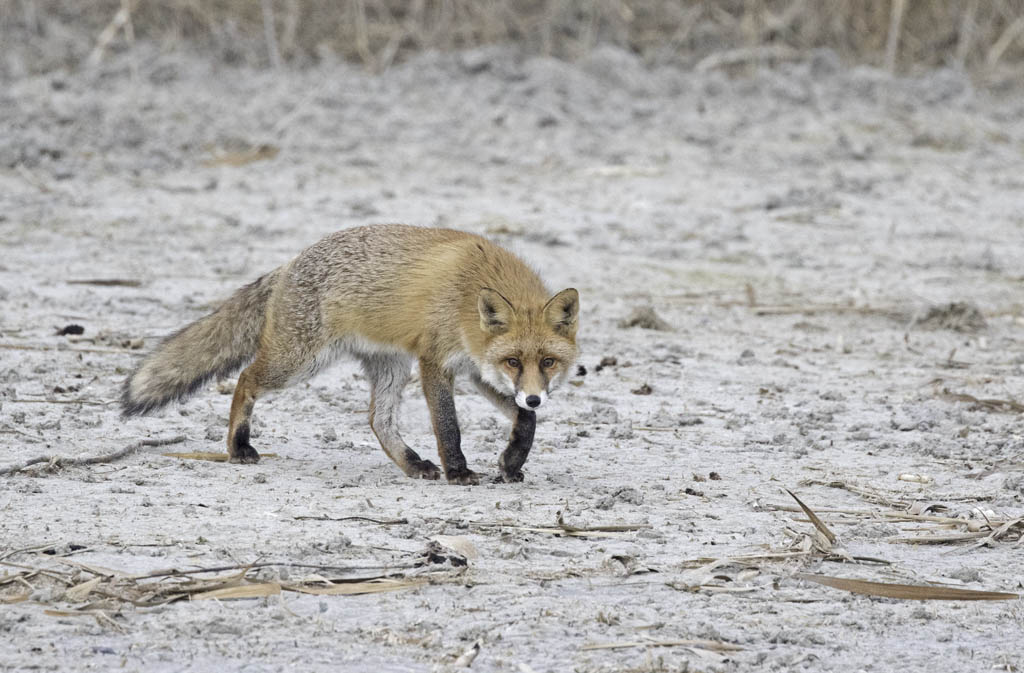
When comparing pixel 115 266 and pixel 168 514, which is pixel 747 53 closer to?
pixel 115 266

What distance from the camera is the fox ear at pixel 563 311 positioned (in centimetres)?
618

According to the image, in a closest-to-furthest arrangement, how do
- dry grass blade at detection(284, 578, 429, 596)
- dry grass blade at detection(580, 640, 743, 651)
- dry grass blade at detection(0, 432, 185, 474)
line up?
dry grass blade at detection(580, 640, 743, 651) → dry grass blade at detection(284, 578, 429, 596) → dry grass blade at detection(0, 432, 185, 474)

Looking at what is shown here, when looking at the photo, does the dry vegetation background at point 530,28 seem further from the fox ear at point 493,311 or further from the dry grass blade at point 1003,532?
the dry grass blade at point 1003,532

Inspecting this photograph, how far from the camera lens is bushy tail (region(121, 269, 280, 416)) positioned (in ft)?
22.1

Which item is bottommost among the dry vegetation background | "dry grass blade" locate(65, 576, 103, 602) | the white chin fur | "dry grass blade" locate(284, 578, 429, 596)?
"dry grass blade" locate(284, 578, 429, 596)

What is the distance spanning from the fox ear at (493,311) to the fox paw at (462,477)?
2.19 feet

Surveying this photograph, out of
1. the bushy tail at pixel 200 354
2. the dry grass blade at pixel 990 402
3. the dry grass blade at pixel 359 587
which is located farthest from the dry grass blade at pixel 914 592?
the bushy tail at pixel 200 354

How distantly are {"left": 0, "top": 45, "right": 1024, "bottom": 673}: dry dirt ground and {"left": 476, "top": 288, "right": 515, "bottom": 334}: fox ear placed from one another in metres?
0.73

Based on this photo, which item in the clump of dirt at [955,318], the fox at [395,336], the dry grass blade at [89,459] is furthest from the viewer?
the clump of dirt at [955,318]

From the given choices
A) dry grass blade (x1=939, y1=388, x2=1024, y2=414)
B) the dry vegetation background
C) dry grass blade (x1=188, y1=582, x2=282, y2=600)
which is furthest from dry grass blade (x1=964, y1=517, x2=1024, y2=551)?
the dry vegetation background

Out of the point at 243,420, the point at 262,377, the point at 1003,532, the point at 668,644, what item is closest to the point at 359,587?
the point at 668,644

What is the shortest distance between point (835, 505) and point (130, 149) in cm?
926

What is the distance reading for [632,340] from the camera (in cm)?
924

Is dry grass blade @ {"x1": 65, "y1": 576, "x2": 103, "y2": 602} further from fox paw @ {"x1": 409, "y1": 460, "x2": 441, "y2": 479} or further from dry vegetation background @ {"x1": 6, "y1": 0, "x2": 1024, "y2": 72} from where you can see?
dry vegetation background @ {"x1": 6, "y1": 0, "x2": 1024, "y2": 72}
